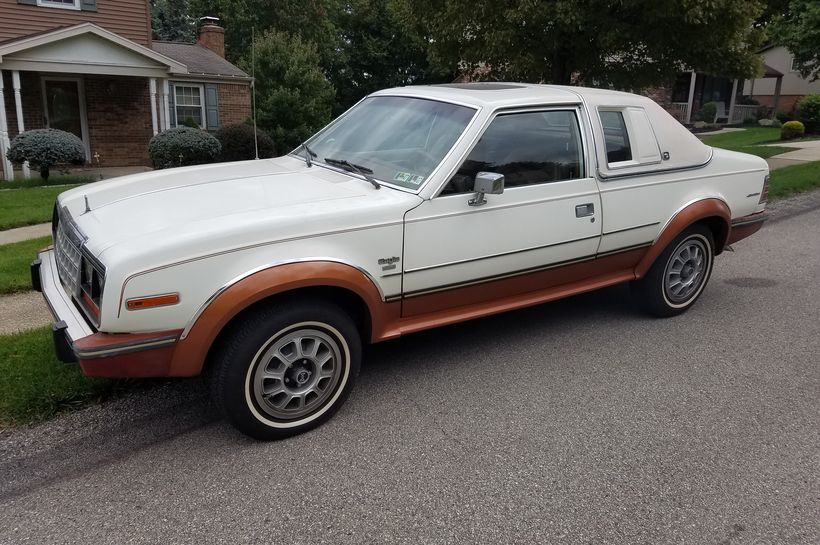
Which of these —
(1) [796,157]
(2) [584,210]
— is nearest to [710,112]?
(1) [796,157]

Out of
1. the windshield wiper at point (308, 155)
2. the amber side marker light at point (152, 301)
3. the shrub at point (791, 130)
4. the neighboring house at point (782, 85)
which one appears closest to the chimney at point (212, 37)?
the shrub at point (791, 130)

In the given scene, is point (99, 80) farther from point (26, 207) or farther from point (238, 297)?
point (238, 297)

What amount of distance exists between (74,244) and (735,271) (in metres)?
6.21

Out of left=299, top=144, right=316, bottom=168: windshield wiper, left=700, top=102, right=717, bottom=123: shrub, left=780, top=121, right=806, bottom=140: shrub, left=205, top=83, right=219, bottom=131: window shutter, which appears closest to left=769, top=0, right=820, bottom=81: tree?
left=780, top=121, right=806, bottom=140: shrub

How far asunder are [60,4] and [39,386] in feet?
52.1

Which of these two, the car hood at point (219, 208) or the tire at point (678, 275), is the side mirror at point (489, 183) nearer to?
the car hood at point (219, 208)

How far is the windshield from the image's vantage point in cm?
410

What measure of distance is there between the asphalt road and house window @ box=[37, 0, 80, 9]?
624 inches

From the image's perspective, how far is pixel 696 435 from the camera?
11.9 feet

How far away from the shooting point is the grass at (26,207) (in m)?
8.30

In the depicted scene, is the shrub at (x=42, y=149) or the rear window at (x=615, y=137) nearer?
the rear window at (x=615, y=137)

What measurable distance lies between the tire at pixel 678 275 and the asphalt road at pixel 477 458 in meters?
0.56

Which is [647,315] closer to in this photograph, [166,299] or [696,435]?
[696,435]

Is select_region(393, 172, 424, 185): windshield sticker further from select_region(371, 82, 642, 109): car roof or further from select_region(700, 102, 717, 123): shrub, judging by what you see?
select_region(700, 102, 717, 123): shrub
